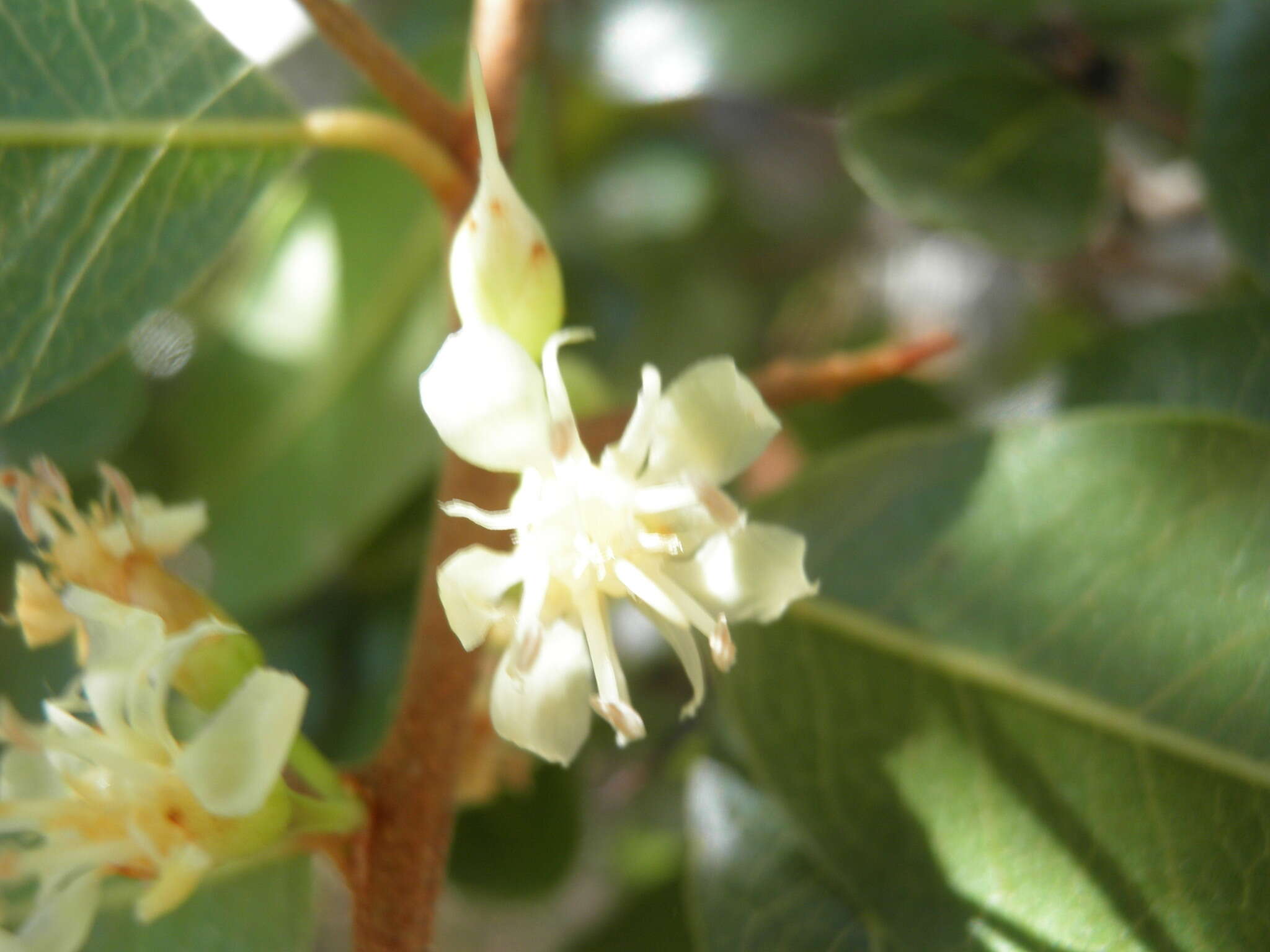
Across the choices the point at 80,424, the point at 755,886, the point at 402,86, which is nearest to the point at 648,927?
the point at 755,886

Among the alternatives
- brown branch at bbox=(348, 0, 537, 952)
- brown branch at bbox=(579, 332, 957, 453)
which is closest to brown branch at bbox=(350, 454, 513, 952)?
brown branch at bbox=(348, 0, 537, 952)

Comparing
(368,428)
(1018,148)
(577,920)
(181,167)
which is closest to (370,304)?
(368,428)

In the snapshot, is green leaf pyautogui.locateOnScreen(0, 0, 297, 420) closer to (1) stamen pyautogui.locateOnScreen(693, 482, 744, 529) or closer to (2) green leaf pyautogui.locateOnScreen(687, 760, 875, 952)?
(1) stamen pyautogui.locateOnScreen(693, 482, 744, 529)

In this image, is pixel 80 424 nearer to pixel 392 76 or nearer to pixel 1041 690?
pixel 392 76

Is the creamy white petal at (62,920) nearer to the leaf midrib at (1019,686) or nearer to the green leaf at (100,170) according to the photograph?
the green leaf at (100,170)

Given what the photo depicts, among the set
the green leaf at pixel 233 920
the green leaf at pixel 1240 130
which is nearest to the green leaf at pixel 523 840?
the green leaf at pixel 233 920
